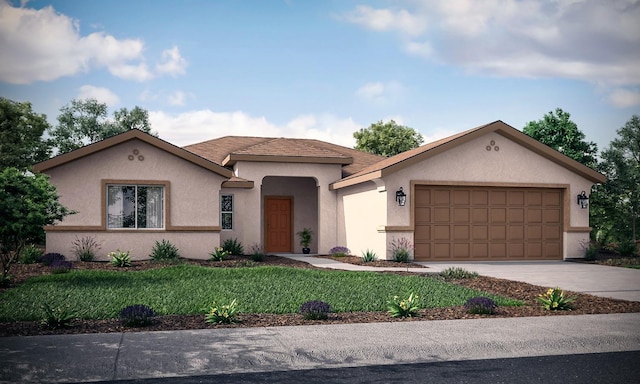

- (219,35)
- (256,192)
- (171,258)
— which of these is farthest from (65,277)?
(256,192)

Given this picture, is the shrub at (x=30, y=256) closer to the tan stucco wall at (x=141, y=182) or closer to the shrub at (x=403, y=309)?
the tan stucco wall at (x=141, y=182)

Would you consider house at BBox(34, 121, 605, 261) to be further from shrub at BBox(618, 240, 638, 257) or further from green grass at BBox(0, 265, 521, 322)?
green grass at BBox(0, 265, 521, 322)

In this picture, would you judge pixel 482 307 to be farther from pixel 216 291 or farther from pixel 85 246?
pixel 85 246

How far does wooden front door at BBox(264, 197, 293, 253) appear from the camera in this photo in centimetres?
2530

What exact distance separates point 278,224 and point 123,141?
798 centimetres

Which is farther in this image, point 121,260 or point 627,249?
point 627,249

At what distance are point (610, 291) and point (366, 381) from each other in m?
8.86

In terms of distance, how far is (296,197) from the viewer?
25484mm

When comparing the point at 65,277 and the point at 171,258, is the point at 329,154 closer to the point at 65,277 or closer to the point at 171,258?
the point at 171,258

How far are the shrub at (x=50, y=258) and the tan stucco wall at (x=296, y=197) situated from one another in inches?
245

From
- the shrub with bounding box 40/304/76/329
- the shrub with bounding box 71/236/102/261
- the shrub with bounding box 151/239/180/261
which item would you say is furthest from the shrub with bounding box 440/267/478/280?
the shrub with bounding box 71/236/102/261

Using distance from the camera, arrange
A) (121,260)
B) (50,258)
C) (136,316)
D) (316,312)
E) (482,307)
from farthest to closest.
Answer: (50,258), (121,260), (482,307), (316,312), (136,316)

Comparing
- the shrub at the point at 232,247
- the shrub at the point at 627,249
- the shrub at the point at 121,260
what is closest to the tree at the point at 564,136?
the shrub at the point at 627,249

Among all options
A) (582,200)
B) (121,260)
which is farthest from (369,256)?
(582,200)
